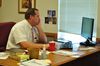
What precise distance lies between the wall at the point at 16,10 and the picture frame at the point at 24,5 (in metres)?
0.09

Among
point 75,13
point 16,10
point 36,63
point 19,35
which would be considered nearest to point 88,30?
point 75,13

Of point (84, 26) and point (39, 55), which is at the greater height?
point (84, 26)

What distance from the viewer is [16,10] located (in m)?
4.83

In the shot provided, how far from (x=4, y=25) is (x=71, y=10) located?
1265 mm

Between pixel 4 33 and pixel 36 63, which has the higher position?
pixel 4 33

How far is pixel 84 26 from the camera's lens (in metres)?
3.77

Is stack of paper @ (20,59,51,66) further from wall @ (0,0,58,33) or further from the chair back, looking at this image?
wall @ (0,0,58,33)

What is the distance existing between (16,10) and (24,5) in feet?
0.86

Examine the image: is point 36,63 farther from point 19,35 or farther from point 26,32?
point 26,32

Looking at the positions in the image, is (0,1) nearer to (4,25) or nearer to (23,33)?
(4,25)

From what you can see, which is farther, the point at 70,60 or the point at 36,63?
the point at 70,60

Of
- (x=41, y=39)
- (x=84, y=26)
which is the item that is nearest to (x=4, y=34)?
(x=41, y=39)

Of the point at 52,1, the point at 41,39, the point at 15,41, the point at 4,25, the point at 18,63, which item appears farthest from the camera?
the point at 52,1

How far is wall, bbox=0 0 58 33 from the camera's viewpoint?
14.3 feet
